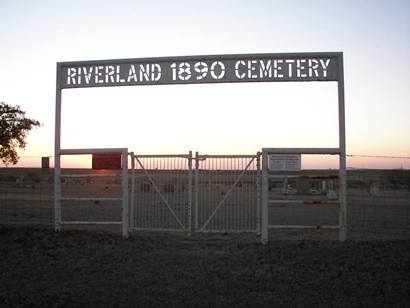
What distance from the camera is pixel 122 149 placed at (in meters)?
11.7

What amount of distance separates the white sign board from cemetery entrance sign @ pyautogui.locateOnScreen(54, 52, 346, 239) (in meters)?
0.89

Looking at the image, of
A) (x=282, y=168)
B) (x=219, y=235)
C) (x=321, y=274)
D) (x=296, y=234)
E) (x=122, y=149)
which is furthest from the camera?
(x=296, y=234)

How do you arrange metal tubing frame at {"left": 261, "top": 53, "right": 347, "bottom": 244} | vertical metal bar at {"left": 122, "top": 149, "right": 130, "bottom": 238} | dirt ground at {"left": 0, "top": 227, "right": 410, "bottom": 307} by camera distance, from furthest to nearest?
1. vertical metal bar at {"left": 122, "top": 149, "right": 130, "bottom": 238}
2. metal tubing frame at {"left": 261, "top": 53, "right": 347, "bottom": 244}
3. dirt ground at {"left": 0, "top": 227, "right": 410, "bottom": 307}

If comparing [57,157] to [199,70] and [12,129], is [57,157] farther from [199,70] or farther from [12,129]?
[12,129]

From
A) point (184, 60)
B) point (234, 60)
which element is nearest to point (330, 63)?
point (234, 60)

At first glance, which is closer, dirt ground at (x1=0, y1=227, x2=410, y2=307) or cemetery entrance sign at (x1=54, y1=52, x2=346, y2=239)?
dirt ground at (x1=0, y1=227, x2=410, y2=307)

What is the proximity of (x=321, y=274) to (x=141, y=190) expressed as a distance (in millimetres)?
6287

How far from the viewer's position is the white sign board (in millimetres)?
10906

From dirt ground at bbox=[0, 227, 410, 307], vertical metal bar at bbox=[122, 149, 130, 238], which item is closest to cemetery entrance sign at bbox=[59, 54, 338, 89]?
vertical metal bar at bbox=[122, 149, 130, 238]

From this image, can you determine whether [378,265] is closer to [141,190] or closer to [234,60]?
[234,60]

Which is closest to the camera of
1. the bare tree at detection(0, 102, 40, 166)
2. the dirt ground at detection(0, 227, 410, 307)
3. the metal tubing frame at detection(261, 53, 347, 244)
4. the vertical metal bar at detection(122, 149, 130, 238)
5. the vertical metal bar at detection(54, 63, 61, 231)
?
the dirt ground at detection(0, 227, 410, 307)

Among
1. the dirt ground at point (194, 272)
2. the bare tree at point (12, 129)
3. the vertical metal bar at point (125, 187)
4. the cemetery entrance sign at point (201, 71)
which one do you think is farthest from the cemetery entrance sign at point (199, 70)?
the bare tree at point (12, 129)

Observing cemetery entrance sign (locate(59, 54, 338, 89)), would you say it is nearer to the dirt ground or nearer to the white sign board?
the white sign board

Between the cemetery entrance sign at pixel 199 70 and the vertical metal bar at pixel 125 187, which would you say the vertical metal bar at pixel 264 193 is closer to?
the cemetery entrance sign at pixel 199 70
